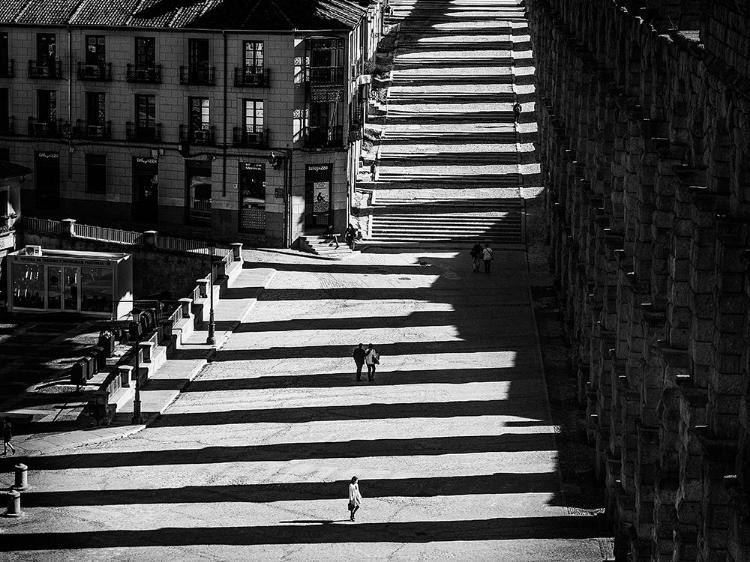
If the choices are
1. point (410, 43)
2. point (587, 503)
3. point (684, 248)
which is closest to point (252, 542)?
point (587, 503)

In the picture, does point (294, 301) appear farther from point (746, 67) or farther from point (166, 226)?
point (746, 67)

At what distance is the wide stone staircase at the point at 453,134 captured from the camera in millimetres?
98438

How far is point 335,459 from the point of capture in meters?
59.6

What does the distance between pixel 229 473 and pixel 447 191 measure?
47768mm

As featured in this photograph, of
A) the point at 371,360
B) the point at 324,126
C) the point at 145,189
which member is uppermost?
the point at 324,126

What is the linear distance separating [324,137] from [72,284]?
17187 mm

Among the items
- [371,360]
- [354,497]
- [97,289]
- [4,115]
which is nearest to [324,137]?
[97,289]

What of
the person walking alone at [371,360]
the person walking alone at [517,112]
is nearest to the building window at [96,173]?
the person walking alone at [371,360]

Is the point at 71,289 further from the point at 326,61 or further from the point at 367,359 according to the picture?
the point at 367,359

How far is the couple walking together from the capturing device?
68.8 meters

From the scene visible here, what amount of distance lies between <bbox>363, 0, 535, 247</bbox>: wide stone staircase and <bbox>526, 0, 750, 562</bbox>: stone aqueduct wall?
26708mm

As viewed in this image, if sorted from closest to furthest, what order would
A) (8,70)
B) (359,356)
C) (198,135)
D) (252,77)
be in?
(359,356) → (252,77) → (198,135) → (8,70)

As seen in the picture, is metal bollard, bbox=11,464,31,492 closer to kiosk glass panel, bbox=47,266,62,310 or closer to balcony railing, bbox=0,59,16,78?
kiosk glass panel, bbox=47,266,62,310

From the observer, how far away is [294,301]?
83.2m
